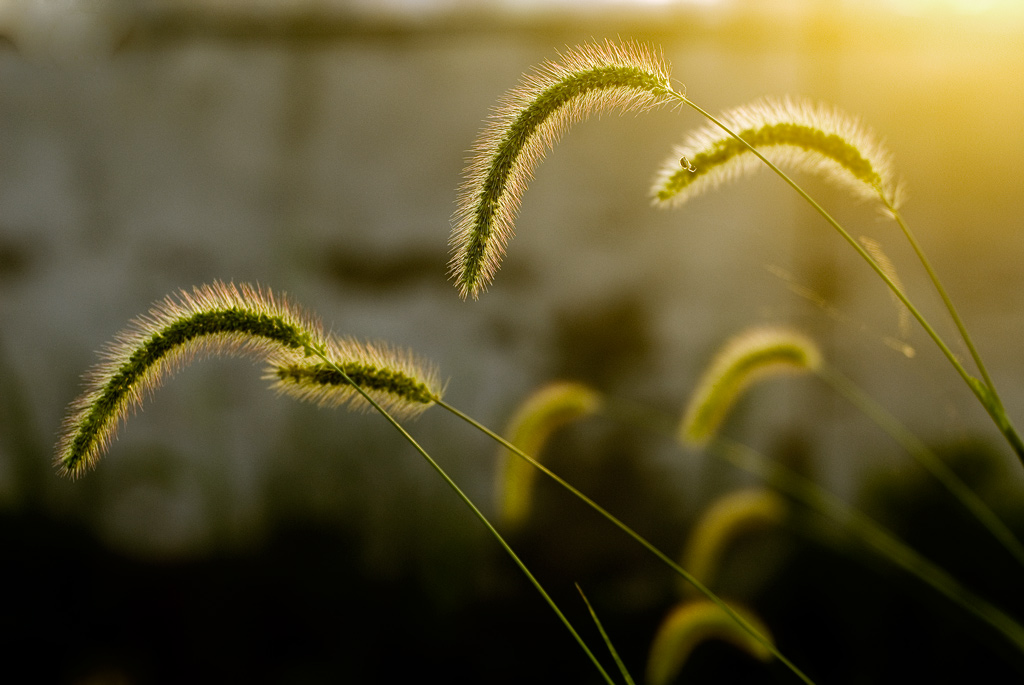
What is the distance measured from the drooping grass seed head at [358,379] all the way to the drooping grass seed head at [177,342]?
3 cm

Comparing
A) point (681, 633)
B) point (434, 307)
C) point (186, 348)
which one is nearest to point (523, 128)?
point (186, 348)

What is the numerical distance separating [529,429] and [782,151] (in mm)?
575

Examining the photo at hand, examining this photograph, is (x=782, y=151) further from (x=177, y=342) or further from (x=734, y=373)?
(x=177, y=342)

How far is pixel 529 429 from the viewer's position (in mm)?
1126

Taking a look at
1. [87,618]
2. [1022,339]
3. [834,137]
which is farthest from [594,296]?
[87,618]

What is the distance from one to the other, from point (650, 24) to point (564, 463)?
64.9 inches

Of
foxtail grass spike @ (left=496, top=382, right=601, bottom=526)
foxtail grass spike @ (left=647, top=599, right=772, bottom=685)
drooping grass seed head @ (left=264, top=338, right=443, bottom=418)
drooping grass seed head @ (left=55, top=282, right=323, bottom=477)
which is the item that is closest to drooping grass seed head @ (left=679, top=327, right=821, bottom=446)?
foxtail grass spike @ (left=496, top=382, right=601, bottom=526)

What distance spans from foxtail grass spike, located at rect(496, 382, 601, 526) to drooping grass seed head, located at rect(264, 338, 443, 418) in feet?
1.09

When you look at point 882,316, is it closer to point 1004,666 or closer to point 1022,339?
point 1022,339

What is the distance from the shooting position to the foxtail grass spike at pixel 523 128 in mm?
705

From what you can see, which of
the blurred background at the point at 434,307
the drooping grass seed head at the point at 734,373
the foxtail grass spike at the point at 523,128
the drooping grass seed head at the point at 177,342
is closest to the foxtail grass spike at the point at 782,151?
the foxtail grass spike at the point at 523,128

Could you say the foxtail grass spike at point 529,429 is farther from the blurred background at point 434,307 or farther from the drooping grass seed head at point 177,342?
the blurred background at point 434,307

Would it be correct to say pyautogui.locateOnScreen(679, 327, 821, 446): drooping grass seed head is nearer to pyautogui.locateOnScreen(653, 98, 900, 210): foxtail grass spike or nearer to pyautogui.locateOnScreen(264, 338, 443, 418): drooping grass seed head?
pyautogui.locateOnScreen(653, 98, 900, 210): foxtail grass spike

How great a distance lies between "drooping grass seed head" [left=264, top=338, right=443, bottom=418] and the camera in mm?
753
